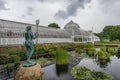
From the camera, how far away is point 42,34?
43562 mm

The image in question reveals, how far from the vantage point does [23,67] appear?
11.2 m

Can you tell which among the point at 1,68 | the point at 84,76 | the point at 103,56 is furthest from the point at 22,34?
the point at 84,76

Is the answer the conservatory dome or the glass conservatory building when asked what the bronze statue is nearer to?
the glass conservatory building

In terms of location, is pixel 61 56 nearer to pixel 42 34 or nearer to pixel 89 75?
pixel 89 75

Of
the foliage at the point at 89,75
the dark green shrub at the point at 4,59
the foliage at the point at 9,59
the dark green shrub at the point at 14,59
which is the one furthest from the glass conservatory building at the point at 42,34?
the foliage at the point at 89,75

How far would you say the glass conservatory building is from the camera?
3119cm

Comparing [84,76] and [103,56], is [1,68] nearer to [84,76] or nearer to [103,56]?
[84,76]

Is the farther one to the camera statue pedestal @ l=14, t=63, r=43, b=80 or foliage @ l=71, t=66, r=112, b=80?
foliage @ l=71, t=66, r=112, b=80

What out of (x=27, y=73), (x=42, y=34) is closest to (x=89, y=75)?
(x=27, y=73)

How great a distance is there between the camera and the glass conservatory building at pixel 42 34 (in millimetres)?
31189

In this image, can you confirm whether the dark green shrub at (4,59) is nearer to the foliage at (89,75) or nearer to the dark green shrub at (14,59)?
the dark green shrub at (14,59)

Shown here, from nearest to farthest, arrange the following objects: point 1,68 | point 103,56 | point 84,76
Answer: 1. point 84,76
2. point 1,68
3. point 103,56

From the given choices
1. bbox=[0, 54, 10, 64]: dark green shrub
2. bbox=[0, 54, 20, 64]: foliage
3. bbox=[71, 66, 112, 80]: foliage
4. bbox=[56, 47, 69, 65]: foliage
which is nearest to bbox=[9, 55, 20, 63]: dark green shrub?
bbox=[0, 54, 20, 64]: foliage

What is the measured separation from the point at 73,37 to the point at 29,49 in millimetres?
48242
